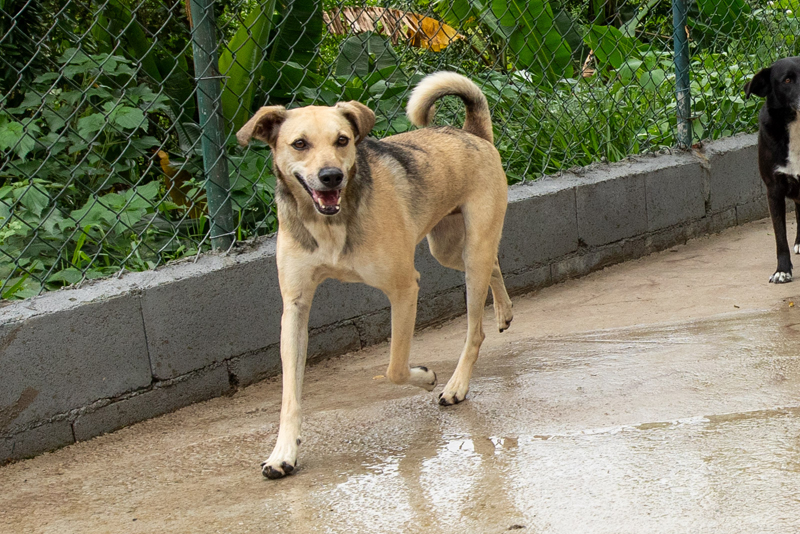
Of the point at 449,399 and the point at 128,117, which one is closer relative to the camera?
the point at 449,399

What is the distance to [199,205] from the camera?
451 centimetres

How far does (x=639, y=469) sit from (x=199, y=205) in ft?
9.32

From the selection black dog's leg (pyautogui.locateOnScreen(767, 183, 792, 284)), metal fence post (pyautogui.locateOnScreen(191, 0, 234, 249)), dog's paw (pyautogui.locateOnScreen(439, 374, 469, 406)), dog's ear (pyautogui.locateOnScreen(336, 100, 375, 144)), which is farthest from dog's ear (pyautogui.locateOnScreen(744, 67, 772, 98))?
metal fence post (pyautogui.locateOnScreen(191, 0, 234, 249))

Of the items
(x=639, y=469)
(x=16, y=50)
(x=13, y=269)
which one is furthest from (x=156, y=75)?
(x=639, y=469)

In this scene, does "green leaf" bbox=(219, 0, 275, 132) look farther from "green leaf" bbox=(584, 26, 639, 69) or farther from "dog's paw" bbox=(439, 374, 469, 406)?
"green leaf" bbox=(584, 26, 639, 69)

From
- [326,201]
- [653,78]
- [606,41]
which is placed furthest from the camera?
[606,41]

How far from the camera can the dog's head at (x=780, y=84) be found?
483 cm

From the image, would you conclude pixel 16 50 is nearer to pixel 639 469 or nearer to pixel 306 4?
pixel 306 4

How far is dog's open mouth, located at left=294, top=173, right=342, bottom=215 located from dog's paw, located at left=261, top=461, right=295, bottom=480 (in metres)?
0.87

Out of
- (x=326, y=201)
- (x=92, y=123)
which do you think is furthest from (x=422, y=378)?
(x=92, y=123)

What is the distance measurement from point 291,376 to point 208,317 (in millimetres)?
815

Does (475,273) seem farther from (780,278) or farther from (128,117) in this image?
(780,278)

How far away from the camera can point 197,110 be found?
194 inches

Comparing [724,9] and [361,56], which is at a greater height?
[724,9]
